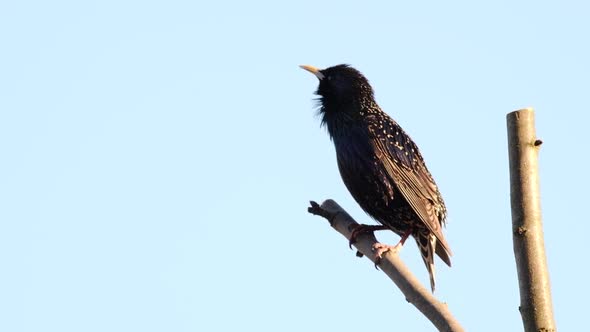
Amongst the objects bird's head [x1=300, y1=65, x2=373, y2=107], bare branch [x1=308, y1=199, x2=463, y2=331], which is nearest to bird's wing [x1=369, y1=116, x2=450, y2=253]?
bird's head [x1=300, y1=65, x2=373, y2=107]

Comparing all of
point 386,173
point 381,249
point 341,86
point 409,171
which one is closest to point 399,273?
point 381,249

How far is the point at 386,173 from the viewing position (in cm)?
835

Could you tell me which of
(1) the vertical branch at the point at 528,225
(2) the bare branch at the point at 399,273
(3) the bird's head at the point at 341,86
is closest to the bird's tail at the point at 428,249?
(3) the bird's head at the point at 341,86

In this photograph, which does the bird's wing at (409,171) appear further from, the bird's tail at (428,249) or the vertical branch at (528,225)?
the vertical branch at (528,225)

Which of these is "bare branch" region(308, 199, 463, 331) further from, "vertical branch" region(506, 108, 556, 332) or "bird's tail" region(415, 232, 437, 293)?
"bird's tail" region(415, 232, 437, 293)

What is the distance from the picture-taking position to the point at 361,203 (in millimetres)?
8336

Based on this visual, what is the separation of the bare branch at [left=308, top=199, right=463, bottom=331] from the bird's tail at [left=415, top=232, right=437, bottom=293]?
218cm

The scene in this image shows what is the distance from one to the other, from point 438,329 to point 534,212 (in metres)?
0.57

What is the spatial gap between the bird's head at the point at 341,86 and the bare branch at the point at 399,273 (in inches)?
128

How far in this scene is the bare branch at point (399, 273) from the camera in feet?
11.3

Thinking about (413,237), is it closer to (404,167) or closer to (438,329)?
(404,167)

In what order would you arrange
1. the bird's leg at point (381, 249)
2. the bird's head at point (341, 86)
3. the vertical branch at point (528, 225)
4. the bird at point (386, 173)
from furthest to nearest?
1. the bird's head at point (341, 86)
2. the bird at point (386, 173)
3. the bird's leg at point (381, 249)
4. the vertical branch at point (528, 225)

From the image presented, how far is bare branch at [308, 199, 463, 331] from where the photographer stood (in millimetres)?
3447

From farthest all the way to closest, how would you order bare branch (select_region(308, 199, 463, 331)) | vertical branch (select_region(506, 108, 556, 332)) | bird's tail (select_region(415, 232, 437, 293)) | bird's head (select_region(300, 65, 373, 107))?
bird's head (select_region(300, 65, 373, 107)) < bird's tail (select_region(415, 232, 437, 293)) < bare branch (select_region(308, 199, 463, 331)) < vertical branch (select_region(506, 108, 556, 332))
